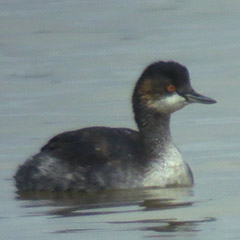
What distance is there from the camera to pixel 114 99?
66.7 feet

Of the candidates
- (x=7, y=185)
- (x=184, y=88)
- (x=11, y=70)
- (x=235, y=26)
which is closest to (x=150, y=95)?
(x=184, y=88)

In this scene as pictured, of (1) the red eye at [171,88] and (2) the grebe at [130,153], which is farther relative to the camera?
(1) the red eye at [171,88]

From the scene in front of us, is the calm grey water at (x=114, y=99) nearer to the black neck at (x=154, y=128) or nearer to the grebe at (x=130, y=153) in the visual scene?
the grebe at (x=130, y=153)

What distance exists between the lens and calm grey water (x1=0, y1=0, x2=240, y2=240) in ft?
47.2

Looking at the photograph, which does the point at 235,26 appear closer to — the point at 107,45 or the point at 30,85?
the point at 107,45

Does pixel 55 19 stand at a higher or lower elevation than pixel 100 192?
higher

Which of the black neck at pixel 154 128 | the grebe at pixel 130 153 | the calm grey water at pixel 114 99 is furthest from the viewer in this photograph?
the black neck at pixel 154 128

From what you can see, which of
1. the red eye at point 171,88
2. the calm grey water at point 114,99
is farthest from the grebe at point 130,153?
the calm grey water at point 114,99

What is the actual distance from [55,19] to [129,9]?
5.01ft

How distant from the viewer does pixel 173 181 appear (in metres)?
16.5

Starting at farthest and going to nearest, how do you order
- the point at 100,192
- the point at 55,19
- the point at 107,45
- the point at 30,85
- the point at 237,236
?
1. the point at 55,19
2. the point at 107,45
3. the point at 30,85
4. the point at 100,192
5. the point at 237,236

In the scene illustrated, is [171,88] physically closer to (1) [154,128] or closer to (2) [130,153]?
(1) [154,128]

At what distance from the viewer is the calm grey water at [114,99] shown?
14.4 metres

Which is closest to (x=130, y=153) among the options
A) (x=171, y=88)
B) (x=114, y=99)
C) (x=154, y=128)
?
(x=154, y=128)
